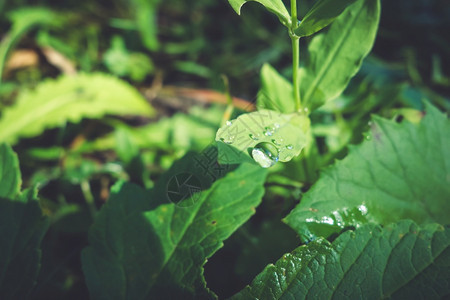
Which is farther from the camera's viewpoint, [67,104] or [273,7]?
[67,104]

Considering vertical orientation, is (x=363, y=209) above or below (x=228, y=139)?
below

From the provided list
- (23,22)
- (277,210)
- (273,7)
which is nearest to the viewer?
(273,7)

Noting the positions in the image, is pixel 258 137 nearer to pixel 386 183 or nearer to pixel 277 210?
pixel 386 183

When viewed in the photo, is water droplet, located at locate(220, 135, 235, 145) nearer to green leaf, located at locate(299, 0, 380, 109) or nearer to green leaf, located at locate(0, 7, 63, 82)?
green leaf, located at locate(299, 0, 380, 109)

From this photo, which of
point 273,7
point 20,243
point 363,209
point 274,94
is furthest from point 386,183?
point 20,243

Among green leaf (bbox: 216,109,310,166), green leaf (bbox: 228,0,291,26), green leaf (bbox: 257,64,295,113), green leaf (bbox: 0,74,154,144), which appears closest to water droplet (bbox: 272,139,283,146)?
green leaf (bbox: 216,109,310,166)

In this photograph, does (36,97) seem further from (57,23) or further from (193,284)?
(193,284)

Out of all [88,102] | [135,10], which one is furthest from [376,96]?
[135,10]
